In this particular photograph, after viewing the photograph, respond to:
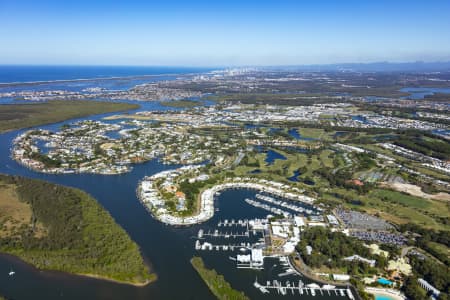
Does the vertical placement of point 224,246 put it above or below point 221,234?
below

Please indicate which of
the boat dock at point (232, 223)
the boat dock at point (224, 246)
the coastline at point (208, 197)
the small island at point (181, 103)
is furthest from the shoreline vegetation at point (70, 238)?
the small island at point (181, 103)

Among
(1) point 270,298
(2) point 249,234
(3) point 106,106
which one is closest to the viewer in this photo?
(1) point 270,298

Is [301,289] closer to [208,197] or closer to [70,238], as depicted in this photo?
[208,197]

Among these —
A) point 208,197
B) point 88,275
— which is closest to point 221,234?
point 208,197

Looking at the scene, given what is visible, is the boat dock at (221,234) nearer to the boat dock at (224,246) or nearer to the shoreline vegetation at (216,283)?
the boat dock at (224,246)

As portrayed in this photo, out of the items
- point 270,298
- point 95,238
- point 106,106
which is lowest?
point 270,298

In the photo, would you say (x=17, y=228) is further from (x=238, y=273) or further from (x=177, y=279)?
(x=238, y=273)

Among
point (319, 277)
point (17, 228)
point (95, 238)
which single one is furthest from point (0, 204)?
point (319, 277)
